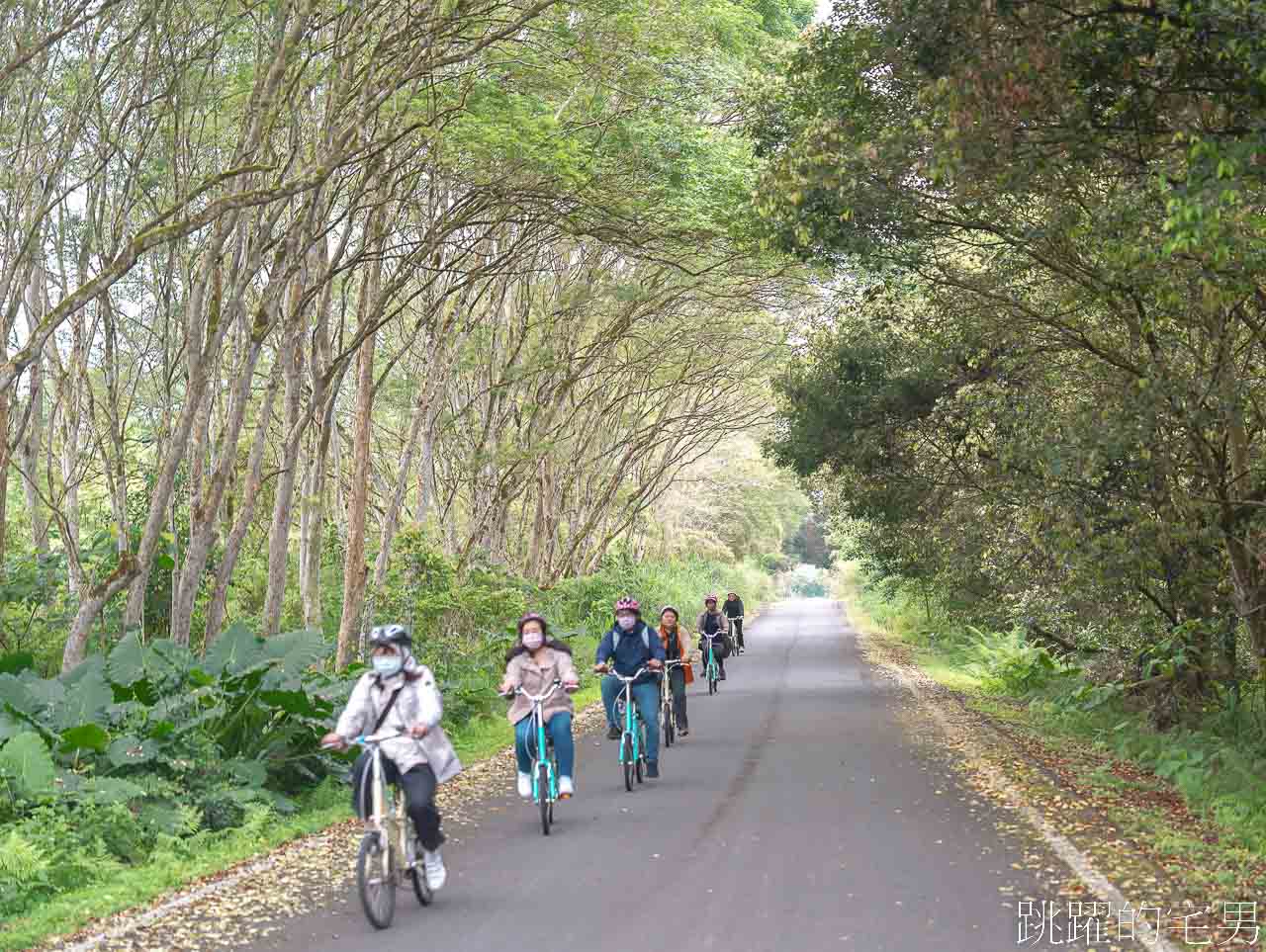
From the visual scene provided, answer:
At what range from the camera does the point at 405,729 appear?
778 centimetres

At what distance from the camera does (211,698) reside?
1075 centimetres

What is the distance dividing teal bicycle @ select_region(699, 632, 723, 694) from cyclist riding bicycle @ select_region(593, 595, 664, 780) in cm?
1030

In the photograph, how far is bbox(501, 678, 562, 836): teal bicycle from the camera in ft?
33.2

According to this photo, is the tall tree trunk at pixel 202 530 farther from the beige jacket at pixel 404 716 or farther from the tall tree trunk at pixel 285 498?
the beige jacket at pixel 404 716

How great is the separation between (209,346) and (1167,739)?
10326mm

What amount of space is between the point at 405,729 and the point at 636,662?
5309 mm

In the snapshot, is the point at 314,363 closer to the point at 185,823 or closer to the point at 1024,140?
the point at 185,823

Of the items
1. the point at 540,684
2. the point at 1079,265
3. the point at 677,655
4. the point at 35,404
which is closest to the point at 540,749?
the point at 540,684

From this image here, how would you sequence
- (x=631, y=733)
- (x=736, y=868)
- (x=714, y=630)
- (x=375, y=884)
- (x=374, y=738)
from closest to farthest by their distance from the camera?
(x=375, y=884)
(x=374, y=738)
(x=736, y=868)
(x=631, y=733)
(x=714, y=630)

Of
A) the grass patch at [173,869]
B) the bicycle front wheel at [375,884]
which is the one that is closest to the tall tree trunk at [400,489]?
the grass patch at [173,869]

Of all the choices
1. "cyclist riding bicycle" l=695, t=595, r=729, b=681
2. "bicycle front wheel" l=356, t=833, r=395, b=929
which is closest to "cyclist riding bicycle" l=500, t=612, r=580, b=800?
"bicycle front wheel" l=356, t=833, r=395, b=929

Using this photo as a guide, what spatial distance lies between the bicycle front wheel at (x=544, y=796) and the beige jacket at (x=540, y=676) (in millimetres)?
462

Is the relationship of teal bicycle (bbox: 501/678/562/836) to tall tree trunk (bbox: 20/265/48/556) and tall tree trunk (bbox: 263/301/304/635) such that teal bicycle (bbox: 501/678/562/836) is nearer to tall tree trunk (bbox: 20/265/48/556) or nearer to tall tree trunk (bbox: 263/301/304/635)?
tall tree trunk (bbox: 263/301/304/635)

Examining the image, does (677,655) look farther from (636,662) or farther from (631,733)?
(631,733)
